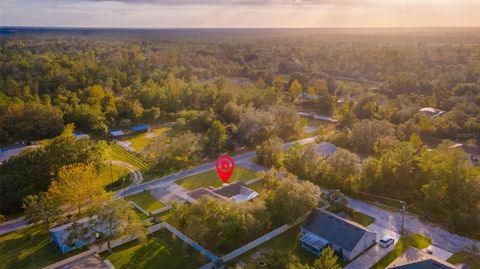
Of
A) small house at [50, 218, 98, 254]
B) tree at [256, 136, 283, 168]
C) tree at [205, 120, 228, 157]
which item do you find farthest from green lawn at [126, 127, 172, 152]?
small house at [50, 218, 98, 254]

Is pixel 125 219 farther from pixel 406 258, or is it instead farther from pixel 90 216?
pixel 406 258

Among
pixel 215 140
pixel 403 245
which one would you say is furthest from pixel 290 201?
pixel 215 140

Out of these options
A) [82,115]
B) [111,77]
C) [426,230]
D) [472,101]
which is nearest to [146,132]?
[82,115]

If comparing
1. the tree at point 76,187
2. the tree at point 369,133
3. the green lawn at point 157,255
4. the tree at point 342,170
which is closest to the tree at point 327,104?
the tree at point 369,133

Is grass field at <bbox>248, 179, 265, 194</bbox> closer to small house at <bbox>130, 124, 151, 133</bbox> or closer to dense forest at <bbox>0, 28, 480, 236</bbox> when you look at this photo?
dense forest at <bbox>0, 28, 480, 236</bbox>

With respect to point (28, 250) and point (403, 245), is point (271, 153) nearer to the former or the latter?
point (403, 245)

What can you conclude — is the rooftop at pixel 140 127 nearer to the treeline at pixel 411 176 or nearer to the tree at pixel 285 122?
the tree at pixel 285 122
